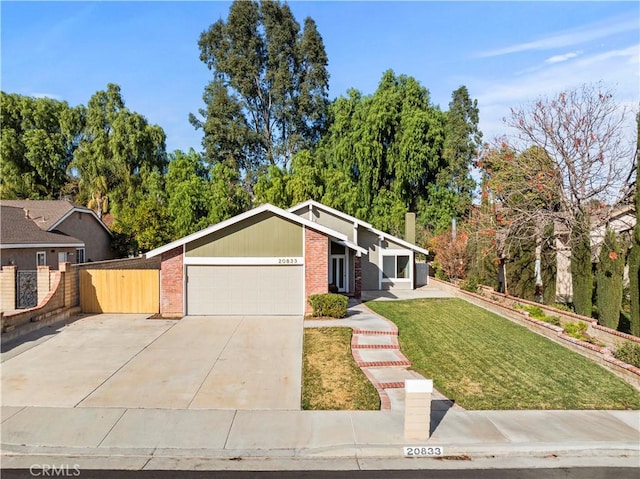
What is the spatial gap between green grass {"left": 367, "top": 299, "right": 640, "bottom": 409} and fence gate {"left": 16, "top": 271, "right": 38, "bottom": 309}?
12.8 m

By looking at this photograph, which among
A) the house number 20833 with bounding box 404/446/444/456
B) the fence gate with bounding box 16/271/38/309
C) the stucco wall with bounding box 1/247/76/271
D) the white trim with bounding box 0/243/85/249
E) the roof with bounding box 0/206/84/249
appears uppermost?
the roof with bounding box 0/206/84/249

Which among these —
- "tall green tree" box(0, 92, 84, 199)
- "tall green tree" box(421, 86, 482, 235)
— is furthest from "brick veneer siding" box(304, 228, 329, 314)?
"tall green tree" box(0, 92, 84, 199)

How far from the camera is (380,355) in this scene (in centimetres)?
1280

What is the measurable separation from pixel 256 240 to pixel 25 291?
8244 mm

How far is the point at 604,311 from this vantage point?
15.7 metres

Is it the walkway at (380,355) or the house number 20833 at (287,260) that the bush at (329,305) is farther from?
the house number 20833 at (287,260)

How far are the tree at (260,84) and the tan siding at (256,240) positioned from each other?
89.4ft

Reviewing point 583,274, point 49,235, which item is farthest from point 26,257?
point 583,274

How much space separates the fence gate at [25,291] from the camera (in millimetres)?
15922

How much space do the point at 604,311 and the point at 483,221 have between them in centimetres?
817

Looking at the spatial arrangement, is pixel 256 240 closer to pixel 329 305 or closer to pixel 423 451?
pixel 329 305

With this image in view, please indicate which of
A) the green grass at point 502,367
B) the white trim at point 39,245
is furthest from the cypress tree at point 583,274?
the white trim at point 39,245

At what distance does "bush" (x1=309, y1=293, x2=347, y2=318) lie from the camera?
17.2 m

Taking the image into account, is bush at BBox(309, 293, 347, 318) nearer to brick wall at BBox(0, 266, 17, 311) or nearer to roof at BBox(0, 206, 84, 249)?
brick wall at BBox(0, 266, 17, 311)
